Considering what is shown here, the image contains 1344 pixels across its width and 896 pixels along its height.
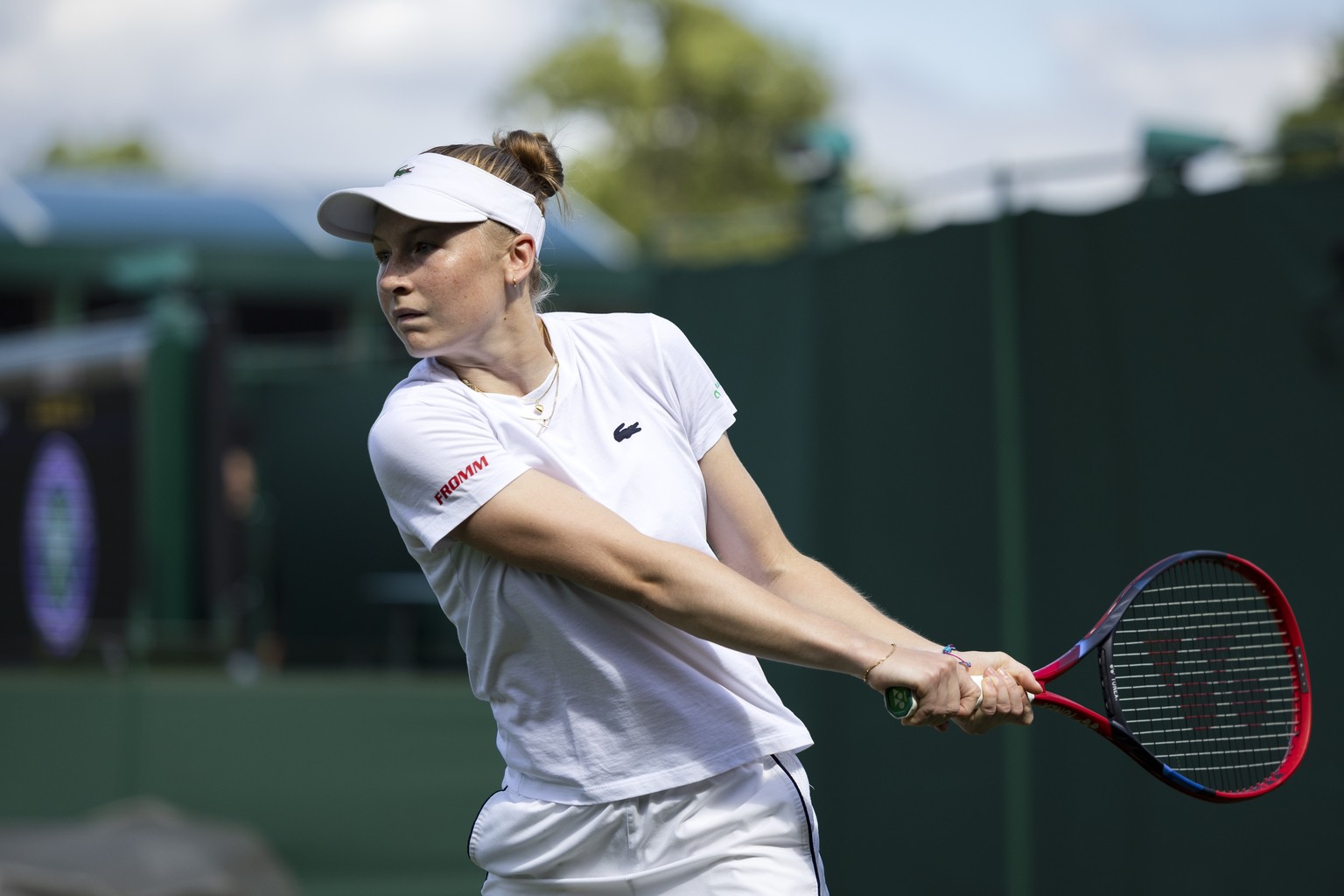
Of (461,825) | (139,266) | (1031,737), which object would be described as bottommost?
(461,825)

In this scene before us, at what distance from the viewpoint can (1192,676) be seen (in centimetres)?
331

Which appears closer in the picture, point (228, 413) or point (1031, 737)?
point (1031, 737)

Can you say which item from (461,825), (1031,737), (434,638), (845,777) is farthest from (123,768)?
(1031,737)

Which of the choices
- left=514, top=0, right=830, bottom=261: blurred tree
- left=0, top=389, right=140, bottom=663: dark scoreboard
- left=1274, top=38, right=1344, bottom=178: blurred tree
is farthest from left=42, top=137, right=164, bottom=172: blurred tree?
left=1274, top=38, right=1344, bottom=178: blurred tree

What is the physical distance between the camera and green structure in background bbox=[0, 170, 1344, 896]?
174 inches

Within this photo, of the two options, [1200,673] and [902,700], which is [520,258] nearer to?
[902,700]

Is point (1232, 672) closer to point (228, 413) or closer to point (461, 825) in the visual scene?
point (461, 825)

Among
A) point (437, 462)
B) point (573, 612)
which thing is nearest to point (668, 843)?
point (573, 612)

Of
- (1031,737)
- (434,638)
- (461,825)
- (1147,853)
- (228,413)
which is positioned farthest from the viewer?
(434,638)

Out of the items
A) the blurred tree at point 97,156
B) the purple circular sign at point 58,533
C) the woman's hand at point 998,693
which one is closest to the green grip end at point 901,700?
the woman's hand at point 998,693

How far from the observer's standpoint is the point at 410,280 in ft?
8.33

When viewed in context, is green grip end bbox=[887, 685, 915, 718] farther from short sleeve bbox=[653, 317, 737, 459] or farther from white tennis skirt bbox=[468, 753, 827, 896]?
short sleeve bbox=[653, 317, 737, 459]

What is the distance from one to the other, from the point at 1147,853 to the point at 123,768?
14.1 feet

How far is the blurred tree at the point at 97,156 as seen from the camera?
50.3 metres
